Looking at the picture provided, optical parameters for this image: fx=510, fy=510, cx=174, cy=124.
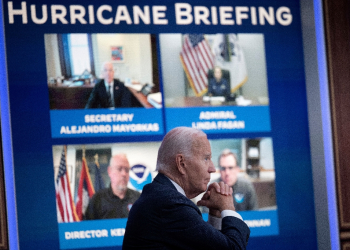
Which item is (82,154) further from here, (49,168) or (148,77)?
(148,77)

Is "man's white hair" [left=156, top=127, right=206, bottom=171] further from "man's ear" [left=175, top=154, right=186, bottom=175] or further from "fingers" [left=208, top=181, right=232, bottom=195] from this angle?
"fingers" [left=208, top=181, right=232, bottom=195]

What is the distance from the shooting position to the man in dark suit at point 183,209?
1.89 metres

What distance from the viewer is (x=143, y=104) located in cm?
388

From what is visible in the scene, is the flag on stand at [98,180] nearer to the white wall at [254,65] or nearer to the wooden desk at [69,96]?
the wooden desk at [69,96]

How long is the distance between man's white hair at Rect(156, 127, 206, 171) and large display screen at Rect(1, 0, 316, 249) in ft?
5.73

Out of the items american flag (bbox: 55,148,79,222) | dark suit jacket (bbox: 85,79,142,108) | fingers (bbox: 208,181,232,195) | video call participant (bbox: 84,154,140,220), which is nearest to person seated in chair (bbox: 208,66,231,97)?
dark suit jacket (bbox: 85,79,142,108)

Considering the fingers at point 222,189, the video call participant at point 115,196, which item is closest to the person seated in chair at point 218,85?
the video call participant at point 115,196

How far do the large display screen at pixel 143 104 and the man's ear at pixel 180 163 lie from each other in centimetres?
179

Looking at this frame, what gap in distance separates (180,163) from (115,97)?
1.86 m

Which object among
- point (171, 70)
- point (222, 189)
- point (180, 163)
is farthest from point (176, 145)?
point (171, 70)

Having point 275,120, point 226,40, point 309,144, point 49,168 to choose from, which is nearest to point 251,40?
point 226,40

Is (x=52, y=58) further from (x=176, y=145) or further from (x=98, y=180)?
(x=176, y=145)

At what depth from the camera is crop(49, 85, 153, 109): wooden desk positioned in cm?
377

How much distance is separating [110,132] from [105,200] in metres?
0.51
